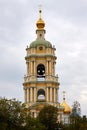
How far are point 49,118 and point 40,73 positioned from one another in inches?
490

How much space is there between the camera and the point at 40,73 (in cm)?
8562

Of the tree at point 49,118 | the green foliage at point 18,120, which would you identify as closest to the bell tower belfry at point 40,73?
the tree at point 49,118

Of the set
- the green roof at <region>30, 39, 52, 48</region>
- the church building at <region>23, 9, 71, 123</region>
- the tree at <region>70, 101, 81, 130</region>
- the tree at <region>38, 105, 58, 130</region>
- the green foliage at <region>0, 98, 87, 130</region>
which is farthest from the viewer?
the green roof at <region>30, 39, 52, 48</region>

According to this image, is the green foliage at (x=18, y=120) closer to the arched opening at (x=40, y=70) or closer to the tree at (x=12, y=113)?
the tree at (x=12, y=113)

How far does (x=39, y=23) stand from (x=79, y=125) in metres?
21.1

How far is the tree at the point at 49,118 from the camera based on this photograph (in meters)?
74.1

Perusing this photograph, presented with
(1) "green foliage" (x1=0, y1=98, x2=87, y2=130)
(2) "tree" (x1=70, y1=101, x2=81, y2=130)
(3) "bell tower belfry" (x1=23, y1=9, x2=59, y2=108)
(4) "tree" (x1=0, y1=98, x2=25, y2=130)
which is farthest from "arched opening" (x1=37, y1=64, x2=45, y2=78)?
(4) "tree" (x1=0, y1=98, x2=25, y2=130)

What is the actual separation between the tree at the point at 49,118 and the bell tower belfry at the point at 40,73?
7616 mm

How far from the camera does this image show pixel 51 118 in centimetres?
7419

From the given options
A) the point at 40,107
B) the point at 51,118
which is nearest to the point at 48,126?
the point at 51,118

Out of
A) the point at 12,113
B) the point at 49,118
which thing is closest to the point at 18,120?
the point at 12,113

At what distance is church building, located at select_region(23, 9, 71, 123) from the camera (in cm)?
8275

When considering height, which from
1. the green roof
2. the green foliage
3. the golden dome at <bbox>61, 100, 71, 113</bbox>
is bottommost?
the green foliage

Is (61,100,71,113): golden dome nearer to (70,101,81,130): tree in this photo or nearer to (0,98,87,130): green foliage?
(70,101,81,130): tree
